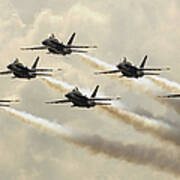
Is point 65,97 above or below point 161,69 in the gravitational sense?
below

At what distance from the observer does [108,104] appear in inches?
7574

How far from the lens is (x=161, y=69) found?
195 metres

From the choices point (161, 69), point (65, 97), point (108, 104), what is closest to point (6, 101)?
point (65, 97)

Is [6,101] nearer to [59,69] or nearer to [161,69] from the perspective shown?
[59,69]

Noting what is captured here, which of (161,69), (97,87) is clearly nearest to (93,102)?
(97,87)

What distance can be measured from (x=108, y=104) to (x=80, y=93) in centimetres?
1086

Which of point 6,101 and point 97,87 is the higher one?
point 97,87

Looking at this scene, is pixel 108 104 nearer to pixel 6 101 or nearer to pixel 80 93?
pixel 80 93

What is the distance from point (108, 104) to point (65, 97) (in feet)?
47.3

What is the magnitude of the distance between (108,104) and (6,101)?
29949mm

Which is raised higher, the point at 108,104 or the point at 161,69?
the point at 161,69

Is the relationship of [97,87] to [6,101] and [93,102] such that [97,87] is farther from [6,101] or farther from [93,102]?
[6,101]

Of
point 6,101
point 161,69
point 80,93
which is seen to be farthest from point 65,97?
point 161,69

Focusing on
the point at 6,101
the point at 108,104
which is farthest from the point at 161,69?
the point at 6,101
